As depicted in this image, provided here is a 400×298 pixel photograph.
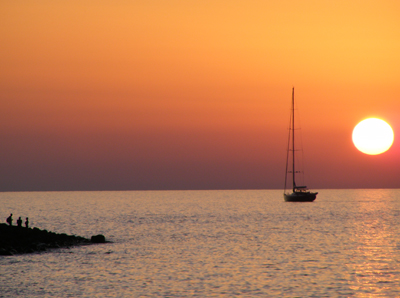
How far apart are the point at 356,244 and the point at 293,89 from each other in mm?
84169

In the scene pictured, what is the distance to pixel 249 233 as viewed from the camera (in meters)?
73.1

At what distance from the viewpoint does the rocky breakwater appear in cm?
5038

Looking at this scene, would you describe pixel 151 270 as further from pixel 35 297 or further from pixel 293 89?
pixel 293 89

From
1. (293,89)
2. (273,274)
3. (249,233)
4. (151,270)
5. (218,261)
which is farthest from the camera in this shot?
(293,89)

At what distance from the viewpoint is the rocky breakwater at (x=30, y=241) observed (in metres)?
50.4

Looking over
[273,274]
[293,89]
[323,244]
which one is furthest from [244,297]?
[293,89]

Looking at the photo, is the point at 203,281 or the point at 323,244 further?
the point at 323,244

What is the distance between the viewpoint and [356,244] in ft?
192

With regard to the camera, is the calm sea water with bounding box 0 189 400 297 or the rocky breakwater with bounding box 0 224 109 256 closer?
the calm sea water with bounding box 0 189 400 297

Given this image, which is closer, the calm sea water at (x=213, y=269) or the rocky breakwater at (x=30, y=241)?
the calm sea water at (x=213, y=269)

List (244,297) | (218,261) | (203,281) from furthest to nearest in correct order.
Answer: (218,261) < (203,281) < (244,297)

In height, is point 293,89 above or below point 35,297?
above

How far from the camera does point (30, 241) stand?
180 ft

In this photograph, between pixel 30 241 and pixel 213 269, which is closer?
pixel 213 269
